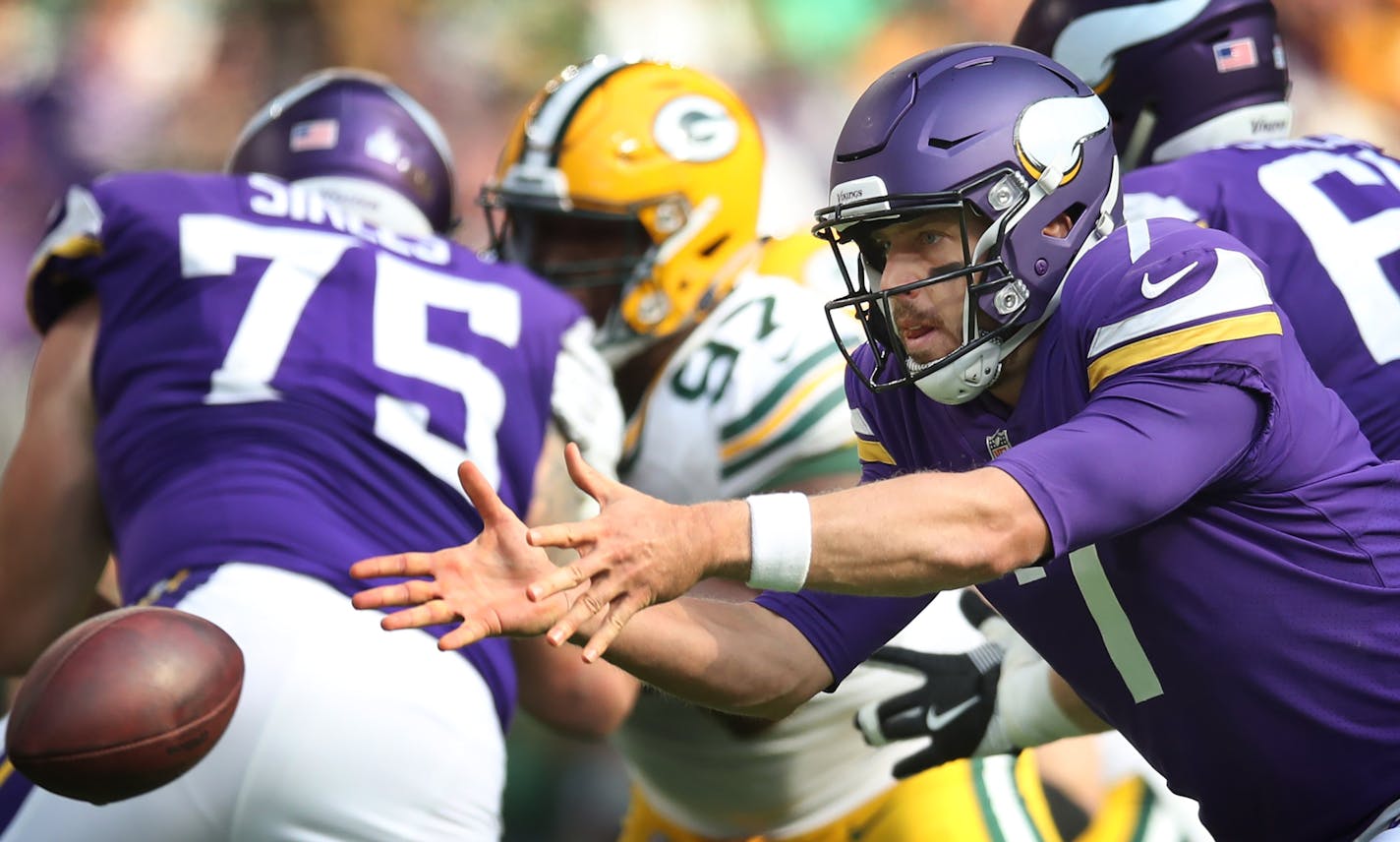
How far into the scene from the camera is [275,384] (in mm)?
2977

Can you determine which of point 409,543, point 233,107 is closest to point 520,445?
point 409,543

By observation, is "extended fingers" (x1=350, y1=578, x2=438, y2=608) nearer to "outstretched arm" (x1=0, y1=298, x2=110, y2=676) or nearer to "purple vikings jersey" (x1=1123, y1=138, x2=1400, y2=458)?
"outstretched arm" (x1=0, y1=298, x2=110, y2=676)

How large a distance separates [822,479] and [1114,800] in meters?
0.95

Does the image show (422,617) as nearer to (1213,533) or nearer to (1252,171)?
(1213,533)

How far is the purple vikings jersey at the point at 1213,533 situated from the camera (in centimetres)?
196

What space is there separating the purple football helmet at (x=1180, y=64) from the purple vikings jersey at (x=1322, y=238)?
0.30 metres

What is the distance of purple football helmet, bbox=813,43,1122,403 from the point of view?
2.27 meters

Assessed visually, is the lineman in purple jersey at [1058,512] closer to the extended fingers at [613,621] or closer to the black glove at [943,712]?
the extended fingers at [613,621]

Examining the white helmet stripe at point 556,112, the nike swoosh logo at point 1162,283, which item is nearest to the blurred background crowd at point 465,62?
the white helmet stripe at point 556,112

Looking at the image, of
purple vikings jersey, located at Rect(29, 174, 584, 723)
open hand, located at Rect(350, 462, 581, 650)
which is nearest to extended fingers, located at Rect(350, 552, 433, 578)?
open hand, located at Rect(350, 462, 581, 650)

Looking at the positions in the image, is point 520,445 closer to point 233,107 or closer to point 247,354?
point 247,354

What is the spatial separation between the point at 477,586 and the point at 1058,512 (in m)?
0.68

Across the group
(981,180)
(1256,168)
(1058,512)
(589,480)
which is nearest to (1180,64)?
(1256,168)

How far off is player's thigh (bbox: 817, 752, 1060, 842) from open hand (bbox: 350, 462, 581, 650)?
1746 millimetres
